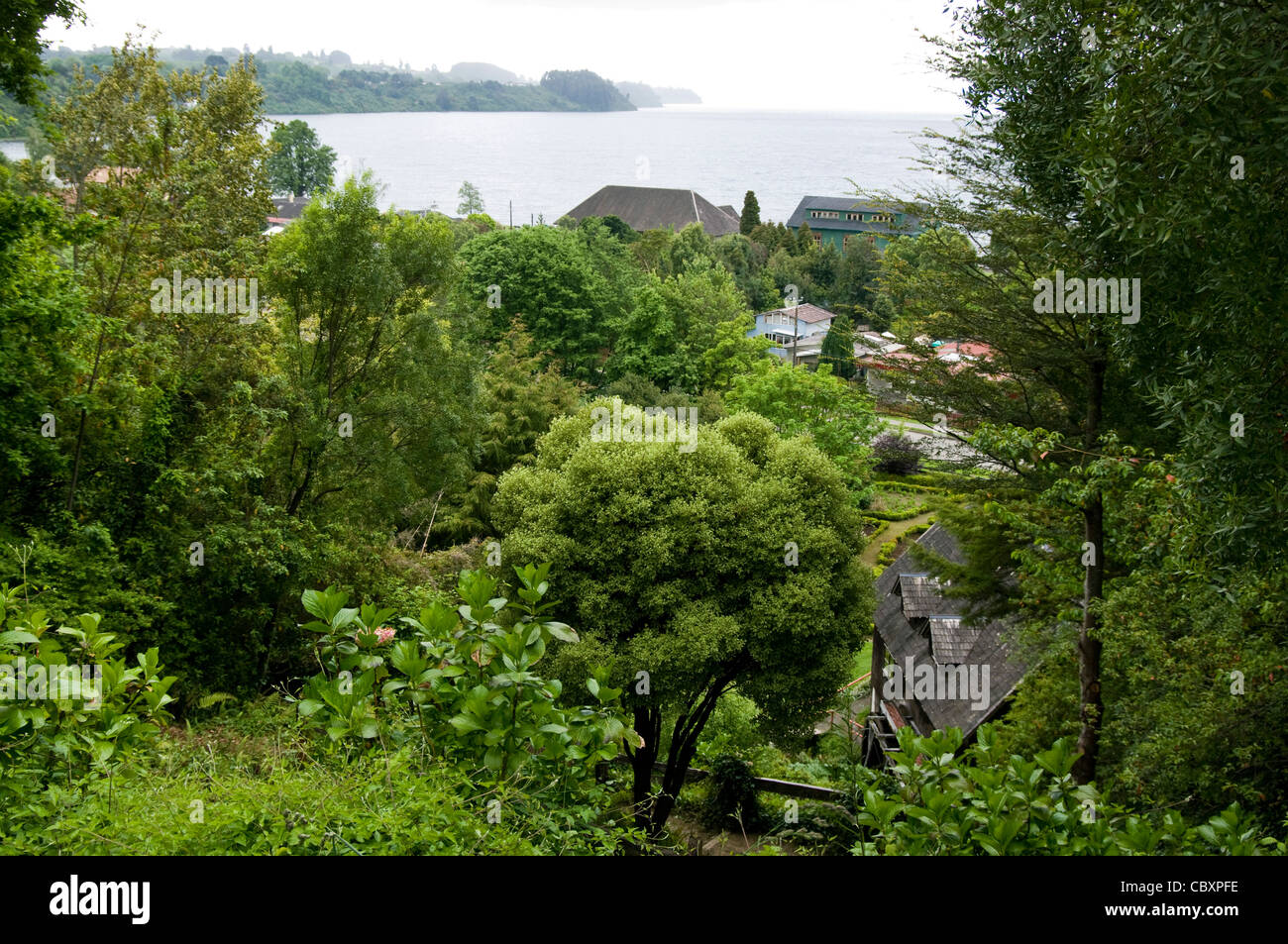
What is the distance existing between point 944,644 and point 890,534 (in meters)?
17.1

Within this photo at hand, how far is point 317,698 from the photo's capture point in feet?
13.1

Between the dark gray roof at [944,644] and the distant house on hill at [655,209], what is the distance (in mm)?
65290

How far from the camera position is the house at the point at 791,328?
61.0 meters

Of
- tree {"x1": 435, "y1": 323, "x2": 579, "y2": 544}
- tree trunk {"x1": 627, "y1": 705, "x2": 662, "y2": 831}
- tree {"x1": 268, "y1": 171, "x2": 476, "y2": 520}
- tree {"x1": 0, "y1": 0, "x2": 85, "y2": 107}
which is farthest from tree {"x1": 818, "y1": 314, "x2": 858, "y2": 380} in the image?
tree {"x1": 0, "y1": 0, "x2": 85, "y2": 107}

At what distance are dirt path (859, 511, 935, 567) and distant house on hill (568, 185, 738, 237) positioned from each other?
5119 centimetres

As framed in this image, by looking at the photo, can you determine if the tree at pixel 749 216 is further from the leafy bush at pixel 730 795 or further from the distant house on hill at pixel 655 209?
the leafy bush at pixel 730 795

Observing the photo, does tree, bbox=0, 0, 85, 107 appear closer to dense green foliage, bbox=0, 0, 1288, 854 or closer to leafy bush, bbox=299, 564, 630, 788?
dense green foliage, bbox=0, 0, 1288, 854

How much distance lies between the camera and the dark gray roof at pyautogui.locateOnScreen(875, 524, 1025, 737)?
18047 millimetres

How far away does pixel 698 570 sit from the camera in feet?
46.3

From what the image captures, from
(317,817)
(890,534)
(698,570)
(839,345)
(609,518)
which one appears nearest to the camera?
(317,817)

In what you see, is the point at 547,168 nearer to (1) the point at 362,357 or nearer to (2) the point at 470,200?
(2) the point at 470,200

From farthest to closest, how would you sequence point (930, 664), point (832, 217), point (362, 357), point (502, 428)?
point (832, 217) < point (502, 428) < point (930, 664) < point (362, 357)

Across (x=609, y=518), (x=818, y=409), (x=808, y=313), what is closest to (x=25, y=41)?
(x=609, y=518)

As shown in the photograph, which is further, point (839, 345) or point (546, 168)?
point (546, 168)
